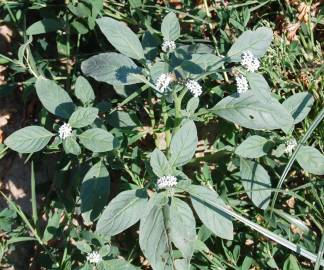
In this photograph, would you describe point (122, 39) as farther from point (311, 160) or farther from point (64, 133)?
point (311, 160)

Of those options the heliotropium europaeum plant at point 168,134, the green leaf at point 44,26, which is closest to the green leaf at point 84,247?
the heliotropium europaeum plant at point 168,134

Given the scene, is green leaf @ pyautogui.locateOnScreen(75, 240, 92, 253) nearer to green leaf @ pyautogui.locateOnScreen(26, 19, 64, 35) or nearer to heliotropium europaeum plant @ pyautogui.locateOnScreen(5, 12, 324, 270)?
heliotropium europaeum plant @ pyautogui.locateOnScreen(5, 12, 324, 270)

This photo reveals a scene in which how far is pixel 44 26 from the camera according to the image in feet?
5.71

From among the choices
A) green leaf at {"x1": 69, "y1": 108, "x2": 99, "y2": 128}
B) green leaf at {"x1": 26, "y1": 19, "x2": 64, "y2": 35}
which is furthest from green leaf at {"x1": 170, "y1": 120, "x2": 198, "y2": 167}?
green leaf at {"x1": 26, "y1": 19, "x2": 64, "y2": 35}

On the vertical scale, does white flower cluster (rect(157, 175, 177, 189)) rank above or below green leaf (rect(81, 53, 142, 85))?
below

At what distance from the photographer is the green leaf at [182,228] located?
4.28ft

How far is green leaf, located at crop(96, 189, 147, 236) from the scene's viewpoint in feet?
4.25

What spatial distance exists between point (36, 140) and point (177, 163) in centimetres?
37

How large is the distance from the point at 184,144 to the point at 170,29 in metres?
0.37

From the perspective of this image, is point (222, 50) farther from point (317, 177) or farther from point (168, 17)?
point (317, 177)

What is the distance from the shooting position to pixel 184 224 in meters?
1.32

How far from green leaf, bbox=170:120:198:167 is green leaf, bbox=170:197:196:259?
0.38ft

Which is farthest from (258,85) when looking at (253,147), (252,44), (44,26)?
(44,26)

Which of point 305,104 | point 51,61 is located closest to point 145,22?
point 51,61
